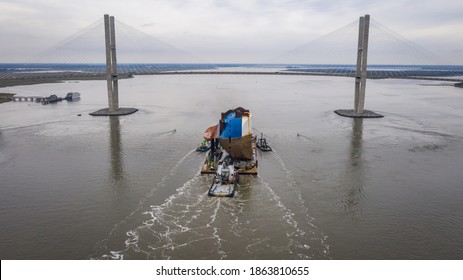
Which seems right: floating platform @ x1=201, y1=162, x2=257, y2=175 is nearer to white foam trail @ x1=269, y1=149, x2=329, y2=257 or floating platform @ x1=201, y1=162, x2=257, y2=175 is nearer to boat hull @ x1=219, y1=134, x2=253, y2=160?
boat hull @ x1=219, y1=134, x2=253, y2=160

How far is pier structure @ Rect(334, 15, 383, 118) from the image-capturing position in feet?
154

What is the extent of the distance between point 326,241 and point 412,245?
3633 mm

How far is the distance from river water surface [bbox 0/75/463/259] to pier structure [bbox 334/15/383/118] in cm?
1204

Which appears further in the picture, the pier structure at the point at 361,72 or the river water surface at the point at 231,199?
the pier structure at the point at 361,72

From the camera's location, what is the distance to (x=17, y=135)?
36719 mm

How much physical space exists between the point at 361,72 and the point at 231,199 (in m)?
37.0

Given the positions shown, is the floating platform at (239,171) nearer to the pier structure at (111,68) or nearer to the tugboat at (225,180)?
the tugboat at (225,180)

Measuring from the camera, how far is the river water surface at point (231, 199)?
566 inches

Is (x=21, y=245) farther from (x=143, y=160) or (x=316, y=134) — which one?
(x=316, y=134)

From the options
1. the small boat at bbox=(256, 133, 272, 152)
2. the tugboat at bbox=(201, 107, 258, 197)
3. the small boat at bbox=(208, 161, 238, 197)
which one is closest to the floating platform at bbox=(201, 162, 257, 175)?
the tugboat at bbox=(201, 107, 258, 197)

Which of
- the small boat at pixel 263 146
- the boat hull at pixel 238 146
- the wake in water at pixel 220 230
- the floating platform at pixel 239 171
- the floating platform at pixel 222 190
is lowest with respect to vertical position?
the wake in water at pixel 220 230

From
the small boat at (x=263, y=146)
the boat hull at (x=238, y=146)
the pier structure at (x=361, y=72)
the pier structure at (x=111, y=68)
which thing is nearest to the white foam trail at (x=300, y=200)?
the small boat at (x=263, y=146)

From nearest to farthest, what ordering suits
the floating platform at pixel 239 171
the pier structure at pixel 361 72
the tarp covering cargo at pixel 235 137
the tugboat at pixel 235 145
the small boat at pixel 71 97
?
the floating platform at pixel 239 171 < the tugboat at pixel 235 145 < the tarp covering cargo at pixel 235 137 < the pier structure at pixel 361 72 < the small boat at pixel 71 97

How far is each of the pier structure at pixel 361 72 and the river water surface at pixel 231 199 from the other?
39.5ft
